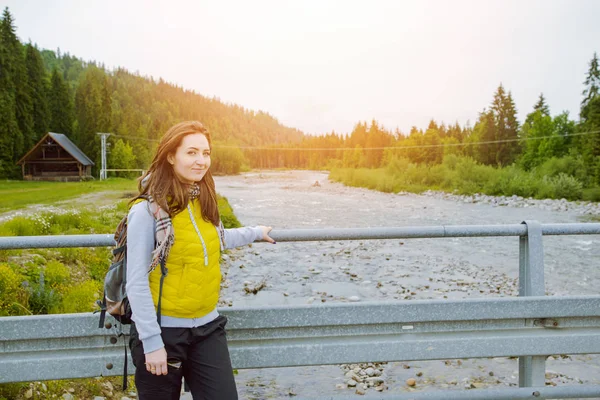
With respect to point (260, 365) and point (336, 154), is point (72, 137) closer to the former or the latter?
point (260, 365)

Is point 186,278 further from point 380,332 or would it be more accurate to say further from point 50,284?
point 50,284

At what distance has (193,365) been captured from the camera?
95.7 inches

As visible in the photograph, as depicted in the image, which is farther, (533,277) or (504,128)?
(504,128)

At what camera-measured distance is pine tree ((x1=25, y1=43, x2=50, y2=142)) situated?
184 ft

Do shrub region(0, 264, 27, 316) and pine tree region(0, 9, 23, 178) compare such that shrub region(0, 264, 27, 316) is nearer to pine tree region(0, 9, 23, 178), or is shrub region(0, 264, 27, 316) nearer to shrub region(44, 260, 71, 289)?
shrub region(44, 260, 71, 289)

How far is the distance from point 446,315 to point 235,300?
6925 mm

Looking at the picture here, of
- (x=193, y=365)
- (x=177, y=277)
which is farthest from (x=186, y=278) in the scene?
(x=193, y=365)

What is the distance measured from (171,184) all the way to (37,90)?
62.6 m

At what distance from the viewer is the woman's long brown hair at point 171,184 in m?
2.40

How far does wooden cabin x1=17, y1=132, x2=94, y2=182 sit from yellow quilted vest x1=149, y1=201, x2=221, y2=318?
176ft

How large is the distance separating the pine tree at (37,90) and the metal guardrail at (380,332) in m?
59.3

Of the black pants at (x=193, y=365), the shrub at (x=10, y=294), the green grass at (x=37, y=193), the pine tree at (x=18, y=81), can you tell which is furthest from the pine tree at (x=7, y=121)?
the black pants at (x=193, y=365)

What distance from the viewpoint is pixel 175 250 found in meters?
2.33

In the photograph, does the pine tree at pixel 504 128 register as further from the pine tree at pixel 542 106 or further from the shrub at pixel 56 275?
the shrub at pixel 56 275
